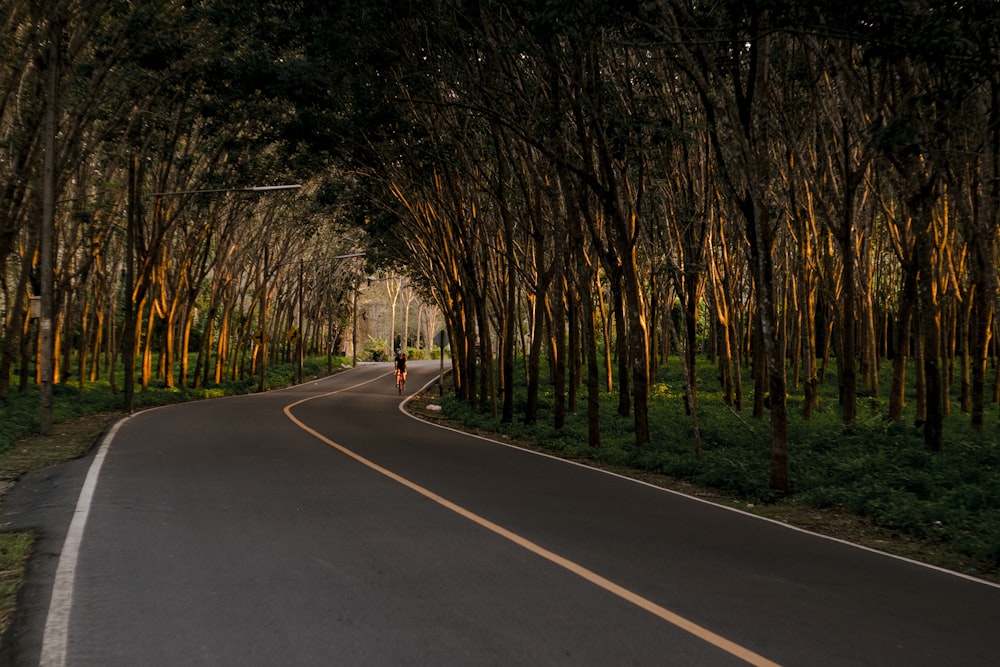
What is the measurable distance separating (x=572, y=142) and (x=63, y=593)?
18431 millimetres

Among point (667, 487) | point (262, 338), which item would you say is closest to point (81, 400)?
point (262, 338)

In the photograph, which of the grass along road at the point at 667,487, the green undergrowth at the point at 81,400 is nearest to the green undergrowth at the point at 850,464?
the grass along road at the point at 667,487

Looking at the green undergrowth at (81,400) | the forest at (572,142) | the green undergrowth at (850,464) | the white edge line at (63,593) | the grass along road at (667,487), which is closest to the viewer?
the white edge line at (63,593)

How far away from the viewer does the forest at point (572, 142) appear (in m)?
12.3

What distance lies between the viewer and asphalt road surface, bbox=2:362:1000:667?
4.81 metres

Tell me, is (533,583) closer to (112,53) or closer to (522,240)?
(112,53)

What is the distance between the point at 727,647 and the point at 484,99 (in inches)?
622

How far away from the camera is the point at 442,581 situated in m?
6.20

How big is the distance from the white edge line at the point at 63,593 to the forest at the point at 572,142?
8.32 metres

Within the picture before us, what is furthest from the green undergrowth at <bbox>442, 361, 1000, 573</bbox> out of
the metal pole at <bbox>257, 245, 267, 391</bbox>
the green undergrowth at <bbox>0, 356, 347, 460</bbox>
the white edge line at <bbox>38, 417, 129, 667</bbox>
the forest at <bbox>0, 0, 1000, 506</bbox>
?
the metal pole at <bbox>257, 245, 267, 391</bbox>

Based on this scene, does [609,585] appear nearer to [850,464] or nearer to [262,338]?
[850,464]

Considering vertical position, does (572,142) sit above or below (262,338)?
above

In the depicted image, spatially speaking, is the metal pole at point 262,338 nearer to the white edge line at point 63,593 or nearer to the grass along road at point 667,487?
the grass along road at point 667,487

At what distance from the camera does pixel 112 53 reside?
19.2 metres
